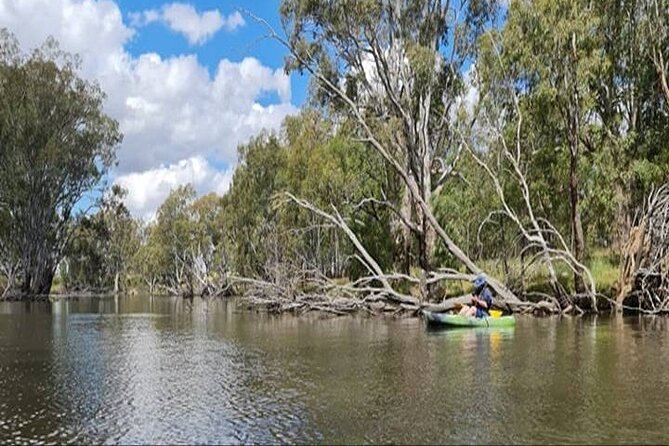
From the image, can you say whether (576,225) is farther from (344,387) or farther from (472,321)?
(344,387)

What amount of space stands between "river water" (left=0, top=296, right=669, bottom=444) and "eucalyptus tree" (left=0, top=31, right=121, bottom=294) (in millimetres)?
37016

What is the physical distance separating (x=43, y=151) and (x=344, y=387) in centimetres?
5019

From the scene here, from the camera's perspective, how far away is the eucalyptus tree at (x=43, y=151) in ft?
183

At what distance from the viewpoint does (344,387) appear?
44.0ft

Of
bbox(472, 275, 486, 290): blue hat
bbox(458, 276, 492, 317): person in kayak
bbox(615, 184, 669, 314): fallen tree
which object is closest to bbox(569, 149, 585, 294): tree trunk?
Answer: bbox(615, 184, 669, 314): fallen tree

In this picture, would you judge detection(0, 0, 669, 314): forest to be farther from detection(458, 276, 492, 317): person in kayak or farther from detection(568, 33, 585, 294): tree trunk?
detection(458, 276, 492, 317): person in kayak

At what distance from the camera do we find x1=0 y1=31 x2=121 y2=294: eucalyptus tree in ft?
183

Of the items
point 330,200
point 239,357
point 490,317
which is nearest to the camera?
point 239,357

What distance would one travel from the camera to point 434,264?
36500 mm

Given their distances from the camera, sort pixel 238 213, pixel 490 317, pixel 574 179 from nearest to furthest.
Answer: pixel 490 317 < pixel 574 179 < pixel 238 213

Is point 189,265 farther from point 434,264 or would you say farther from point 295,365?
point 295,365

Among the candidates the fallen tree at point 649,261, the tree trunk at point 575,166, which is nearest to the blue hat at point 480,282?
the tree trunk at point 575,166

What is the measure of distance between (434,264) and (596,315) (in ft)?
31.4

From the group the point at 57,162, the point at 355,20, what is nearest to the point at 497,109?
the point at 355,20
